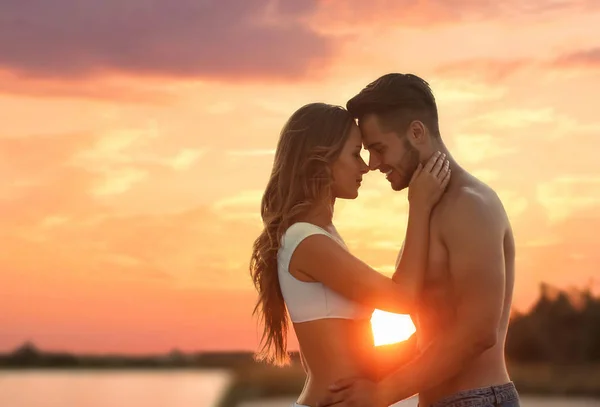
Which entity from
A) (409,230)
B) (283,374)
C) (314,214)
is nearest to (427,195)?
(409,230)

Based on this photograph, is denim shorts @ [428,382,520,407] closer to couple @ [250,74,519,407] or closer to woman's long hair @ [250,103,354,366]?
couple @ [250,74,519,407]

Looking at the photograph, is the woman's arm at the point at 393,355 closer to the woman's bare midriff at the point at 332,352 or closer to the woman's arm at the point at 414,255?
the woman's bare midriff at the point at 332,352

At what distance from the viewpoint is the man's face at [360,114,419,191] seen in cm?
672

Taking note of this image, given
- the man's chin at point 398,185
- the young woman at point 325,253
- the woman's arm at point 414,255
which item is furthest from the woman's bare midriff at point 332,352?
the man's chin at point 398,185

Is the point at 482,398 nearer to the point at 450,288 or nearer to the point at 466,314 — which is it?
Answer: the point at 466,314

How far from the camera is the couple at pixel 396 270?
618 cm

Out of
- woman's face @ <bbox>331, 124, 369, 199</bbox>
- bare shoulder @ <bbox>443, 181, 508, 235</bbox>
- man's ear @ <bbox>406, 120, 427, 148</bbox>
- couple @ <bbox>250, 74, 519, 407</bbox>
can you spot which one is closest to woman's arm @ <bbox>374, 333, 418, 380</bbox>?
couple @ <bbox>250, 74, 519, 407</bbox>

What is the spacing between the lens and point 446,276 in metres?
6.43

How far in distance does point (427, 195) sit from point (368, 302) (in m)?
0.73

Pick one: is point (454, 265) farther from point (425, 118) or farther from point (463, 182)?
point (425, 118)

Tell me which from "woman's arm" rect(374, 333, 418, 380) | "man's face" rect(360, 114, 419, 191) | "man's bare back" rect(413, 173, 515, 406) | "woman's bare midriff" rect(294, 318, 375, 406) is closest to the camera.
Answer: "woman's bare midriff" rect(294, 318, 375, 406)

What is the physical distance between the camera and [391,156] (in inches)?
265

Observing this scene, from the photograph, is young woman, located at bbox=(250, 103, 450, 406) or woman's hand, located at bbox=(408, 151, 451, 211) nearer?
young woman, located at bbox=(250, 103, 450, 406)

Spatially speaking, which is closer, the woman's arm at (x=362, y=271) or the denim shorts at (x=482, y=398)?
the woman's arm at (x=362, y=271)
